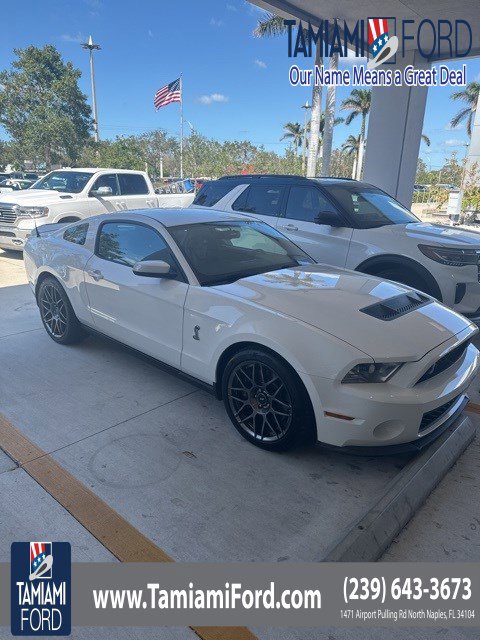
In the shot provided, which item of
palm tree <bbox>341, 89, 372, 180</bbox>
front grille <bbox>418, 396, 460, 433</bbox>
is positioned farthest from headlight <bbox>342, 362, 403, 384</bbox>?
palm tree <bbox>341, 89, 372, 180</bbox>

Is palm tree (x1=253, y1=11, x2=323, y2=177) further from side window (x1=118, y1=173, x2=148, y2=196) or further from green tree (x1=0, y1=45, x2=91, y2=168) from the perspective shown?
green tree (x1=0, y1=45, x2=91, y2=168)

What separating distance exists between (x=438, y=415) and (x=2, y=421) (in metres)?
3.16

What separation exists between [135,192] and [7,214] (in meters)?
3.07

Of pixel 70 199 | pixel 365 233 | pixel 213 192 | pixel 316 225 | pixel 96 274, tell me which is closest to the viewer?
pixel 96 274

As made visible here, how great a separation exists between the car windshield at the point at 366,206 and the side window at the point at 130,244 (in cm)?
281

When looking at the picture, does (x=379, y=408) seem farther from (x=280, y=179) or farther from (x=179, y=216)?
(x=280, y=179)

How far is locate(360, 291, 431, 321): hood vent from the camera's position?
112 inches

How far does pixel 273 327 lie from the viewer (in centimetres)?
271

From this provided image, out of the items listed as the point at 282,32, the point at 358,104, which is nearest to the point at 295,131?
the point at 358,104

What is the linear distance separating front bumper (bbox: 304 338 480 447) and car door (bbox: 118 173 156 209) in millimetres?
9009

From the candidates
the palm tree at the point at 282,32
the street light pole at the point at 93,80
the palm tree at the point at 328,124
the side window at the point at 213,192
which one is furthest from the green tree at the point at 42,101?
the side window at the point at 213,192

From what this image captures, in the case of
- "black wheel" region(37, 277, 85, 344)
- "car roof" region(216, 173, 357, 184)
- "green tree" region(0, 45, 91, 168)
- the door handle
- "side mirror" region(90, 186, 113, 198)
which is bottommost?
"black wheel" region(37, 277, 85, 344)

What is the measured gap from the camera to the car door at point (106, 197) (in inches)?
376

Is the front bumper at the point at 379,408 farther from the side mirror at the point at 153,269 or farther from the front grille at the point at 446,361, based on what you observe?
the side mirror at the point at 153,269
